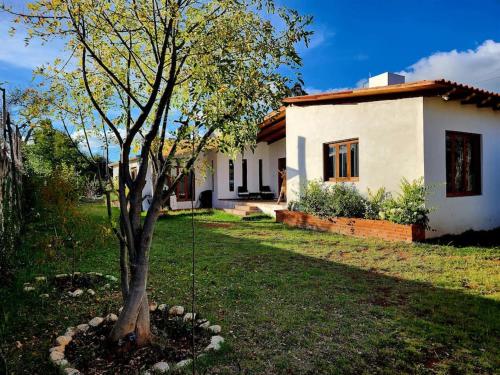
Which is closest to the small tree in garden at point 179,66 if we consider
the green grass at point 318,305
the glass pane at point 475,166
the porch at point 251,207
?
the green grass at point 318,305

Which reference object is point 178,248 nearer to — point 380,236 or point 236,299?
point 236,299

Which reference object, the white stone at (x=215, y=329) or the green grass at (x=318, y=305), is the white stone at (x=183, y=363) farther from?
the white stone at (x=215, y=329)

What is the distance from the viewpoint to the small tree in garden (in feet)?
9.92

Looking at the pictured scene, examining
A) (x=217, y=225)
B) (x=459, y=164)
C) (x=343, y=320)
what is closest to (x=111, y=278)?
(x=343, y=320)

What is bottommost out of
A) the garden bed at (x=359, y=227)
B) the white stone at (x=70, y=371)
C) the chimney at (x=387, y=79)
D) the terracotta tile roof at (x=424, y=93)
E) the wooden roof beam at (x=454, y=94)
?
the white stone at (x=70, y=371)

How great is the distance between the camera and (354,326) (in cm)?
396

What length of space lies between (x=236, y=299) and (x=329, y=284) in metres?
1.60

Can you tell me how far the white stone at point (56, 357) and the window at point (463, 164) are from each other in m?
9.87

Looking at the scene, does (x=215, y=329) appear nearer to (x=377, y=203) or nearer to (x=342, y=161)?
(x=377, y=203)

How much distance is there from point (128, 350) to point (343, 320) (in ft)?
7.76

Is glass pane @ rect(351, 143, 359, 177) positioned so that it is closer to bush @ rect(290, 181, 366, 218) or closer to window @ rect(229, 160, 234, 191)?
bush @ rect(290, 181, 366, 218)

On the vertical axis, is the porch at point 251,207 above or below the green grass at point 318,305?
above

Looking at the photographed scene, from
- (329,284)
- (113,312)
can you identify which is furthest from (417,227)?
(113,312)

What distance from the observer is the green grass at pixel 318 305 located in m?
3.25
